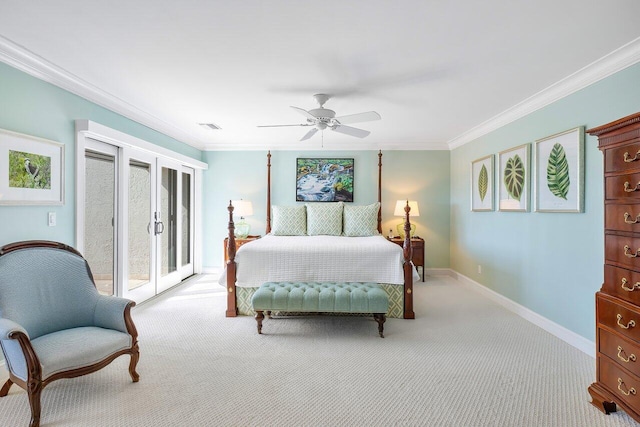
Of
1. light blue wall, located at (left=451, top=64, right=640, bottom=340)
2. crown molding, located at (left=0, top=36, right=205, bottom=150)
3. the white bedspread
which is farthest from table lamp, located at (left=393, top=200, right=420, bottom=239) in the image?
crown molding, located at (left=0, top=36, right=205, bottom=150)

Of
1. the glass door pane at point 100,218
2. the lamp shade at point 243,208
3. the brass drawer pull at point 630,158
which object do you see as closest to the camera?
the brass drawer pull at point 630,158

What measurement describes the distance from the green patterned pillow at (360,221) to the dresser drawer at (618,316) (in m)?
3.05

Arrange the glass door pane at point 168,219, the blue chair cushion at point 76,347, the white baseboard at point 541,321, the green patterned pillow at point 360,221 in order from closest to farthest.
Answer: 1. the blue chair cushion at point 76,347
2. the white baseboard at point 541,321
3. the glass door pane at point 168,219
4. the green patterned pillow at point 360,221

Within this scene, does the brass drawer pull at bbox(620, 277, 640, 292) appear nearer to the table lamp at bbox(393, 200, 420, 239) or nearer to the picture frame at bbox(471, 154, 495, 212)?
the picture frame at bbox(471, 154, 495, 212)

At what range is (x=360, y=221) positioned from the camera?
4918mm

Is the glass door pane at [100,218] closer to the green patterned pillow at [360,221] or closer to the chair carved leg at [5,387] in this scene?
the chair carved leg at [5,387]

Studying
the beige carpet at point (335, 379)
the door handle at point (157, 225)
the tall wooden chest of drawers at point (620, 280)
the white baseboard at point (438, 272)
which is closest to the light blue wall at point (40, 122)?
the beige carpet at point (335, 379)

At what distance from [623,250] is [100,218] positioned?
4513 mm

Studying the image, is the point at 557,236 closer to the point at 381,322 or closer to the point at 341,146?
the point at 381,322

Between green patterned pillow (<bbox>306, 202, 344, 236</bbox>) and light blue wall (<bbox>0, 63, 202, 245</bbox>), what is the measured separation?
2.95 meters

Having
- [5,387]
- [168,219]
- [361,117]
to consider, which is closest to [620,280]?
[361,117]

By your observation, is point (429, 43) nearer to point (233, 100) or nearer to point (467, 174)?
point (233, 100)

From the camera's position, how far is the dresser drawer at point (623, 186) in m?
1.74

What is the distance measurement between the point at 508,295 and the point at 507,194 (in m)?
1.25
